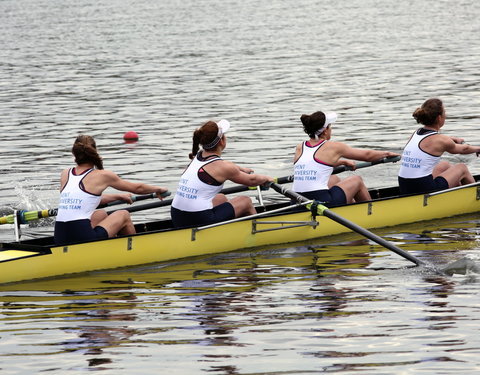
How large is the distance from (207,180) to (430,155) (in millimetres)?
4099

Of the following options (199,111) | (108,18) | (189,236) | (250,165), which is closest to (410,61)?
(199,111)

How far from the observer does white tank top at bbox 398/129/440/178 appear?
55.7 feet

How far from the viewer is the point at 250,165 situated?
79.3ft

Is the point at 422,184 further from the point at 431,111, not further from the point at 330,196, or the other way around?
the point at 330,196

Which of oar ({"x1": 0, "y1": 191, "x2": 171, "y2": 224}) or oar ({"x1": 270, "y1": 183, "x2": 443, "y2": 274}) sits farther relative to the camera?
oar ({"x1": 0, "y1": 191, "x2": 171, "y2": 224})

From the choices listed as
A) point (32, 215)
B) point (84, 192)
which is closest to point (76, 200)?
point (84, 192)

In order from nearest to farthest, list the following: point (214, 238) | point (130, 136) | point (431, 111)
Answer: point (214, 238) < point (431, 111) < point (130, 136)

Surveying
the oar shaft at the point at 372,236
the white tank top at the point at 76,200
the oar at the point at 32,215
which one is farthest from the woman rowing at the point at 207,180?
the white tank top at the point at 76,200

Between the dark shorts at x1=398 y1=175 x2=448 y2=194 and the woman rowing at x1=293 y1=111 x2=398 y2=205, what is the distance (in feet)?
3.59

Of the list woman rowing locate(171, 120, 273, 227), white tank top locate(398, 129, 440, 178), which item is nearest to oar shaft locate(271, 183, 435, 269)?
woman rowing locate(171, 120, 273, 227)

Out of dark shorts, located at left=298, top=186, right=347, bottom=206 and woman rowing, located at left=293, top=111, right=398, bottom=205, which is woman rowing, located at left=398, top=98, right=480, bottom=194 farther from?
dark shorts, located at left=298, top=186, right=347, bottom=206

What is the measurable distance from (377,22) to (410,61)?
2464 cm

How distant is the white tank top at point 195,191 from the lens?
14859 mm

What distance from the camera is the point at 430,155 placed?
55.7 ft
